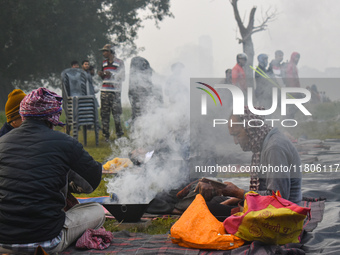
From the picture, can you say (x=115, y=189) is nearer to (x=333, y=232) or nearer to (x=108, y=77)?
(x=333, y=232)

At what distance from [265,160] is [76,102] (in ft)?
21.7

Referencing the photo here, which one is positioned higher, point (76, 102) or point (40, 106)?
point (76, 102)

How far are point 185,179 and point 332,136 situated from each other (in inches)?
280

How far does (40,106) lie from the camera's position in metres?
3.38

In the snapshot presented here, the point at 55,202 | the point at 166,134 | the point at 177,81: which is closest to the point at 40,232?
the point at 55,202

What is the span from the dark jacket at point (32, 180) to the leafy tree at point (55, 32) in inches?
525

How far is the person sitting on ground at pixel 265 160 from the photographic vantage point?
391 cm

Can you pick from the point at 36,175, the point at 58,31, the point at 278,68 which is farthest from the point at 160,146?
the point at 58,31

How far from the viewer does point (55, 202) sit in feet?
11.0

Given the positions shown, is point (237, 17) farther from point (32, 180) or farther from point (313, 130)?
point (32, 180)

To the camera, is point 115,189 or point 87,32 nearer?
point 115,189

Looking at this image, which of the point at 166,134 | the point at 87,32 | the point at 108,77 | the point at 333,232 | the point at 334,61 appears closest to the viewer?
the point at 333,232

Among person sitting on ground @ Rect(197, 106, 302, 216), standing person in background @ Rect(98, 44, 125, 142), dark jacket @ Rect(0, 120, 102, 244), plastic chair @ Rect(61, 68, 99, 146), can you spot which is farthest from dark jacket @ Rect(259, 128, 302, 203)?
standing person in background @ Rect(98, 44, 125, 142)

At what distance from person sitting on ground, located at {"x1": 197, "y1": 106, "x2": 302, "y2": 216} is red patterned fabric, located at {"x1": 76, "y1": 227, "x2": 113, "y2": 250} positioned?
3.69 ft
